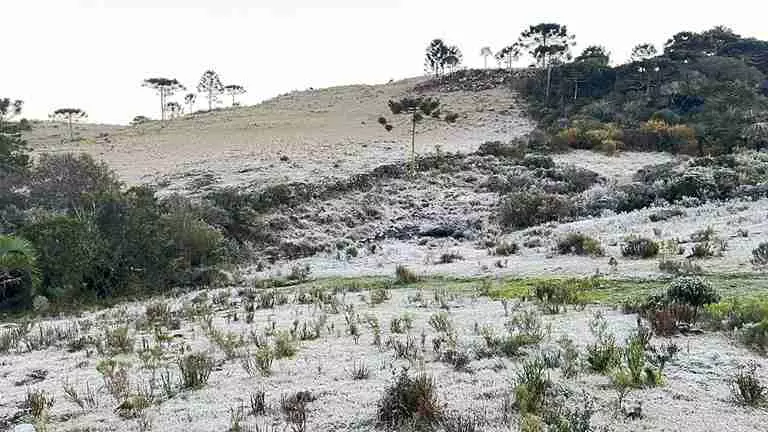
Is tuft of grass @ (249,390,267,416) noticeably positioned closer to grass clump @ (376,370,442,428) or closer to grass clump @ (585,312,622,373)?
grass clump @ (376,370,442,428)

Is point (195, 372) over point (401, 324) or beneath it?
over

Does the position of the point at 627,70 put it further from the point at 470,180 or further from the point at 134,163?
the point at 134,163

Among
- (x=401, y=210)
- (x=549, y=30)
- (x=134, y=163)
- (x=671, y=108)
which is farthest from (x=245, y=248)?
(x=549, y=30)

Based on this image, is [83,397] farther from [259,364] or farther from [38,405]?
[259,364]

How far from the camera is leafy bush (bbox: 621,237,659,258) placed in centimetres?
1232

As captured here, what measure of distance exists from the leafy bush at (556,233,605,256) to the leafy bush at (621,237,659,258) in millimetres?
550

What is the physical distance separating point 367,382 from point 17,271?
11.4 metres

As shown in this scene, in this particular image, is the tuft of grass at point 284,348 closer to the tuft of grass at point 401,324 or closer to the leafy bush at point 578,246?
the tuft of grass at point 401,324

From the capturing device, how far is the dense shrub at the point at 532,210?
813 inches

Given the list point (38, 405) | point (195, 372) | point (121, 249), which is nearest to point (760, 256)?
point (195, 372)

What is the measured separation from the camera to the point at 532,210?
20859 millimetres

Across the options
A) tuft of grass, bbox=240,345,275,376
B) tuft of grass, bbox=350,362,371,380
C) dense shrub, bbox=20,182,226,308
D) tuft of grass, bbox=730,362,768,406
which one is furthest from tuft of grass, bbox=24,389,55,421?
dense shrub, bbox=20,182,226,308

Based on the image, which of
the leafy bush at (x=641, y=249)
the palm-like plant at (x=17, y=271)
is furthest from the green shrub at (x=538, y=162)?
the palm-like plant at (x=17, y=271)

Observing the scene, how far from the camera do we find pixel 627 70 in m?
46.8
